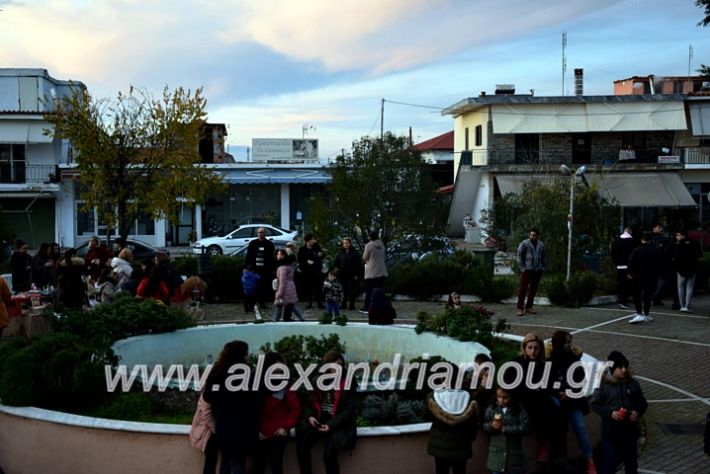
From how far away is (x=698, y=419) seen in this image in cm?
1011

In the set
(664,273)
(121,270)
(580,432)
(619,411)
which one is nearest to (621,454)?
(619,411)

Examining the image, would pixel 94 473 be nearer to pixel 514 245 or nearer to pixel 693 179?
pixel 514 245

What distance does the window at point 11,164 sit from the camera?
4438cm

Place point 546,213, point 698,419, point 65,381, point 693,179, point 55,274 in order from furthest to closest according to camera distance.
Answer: point 693,179
point 546,213
point 55,274
point 698,419
point 65,381

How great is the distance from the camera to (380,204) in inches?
852

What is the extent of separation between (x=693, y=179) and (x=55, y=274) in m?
38.3

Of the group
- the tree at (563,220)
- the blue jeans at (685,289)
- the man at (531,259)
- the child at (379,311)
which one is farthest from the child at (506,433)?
the tree at (563,220)

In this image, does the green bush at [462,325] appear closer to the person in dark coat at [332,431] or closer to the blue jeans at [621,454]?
the blue jeans at [621,454]

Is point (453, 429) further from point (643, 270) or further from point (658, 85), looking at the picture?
point (658, 85)

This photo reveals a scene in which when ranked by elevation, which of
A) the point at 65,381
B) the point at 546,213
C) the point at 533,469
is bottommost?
the point at 533,469

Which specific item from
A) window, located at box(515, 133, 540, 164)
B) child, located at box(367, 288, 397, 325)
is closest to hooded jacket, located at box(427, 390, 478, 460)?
child, located at box(367, 288, 397, 325)

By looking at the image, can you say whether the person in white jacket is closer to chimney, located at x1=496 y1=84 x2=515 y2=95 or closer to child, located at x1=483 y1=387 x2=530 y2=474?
child, located at x1=483 y1=387 x2=530 y2=474

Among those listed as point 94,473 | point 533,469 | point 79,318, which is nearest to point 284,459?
point 94,473

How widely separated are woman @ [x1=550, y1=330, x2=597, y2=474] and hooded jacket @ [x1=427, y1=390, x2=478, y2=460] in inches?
48.0
